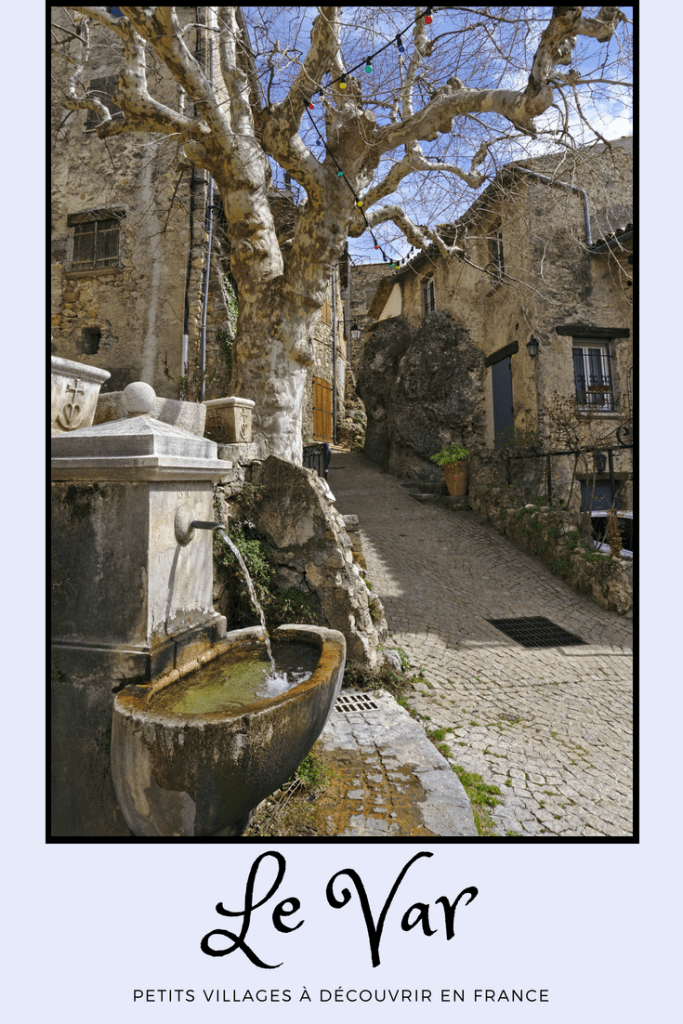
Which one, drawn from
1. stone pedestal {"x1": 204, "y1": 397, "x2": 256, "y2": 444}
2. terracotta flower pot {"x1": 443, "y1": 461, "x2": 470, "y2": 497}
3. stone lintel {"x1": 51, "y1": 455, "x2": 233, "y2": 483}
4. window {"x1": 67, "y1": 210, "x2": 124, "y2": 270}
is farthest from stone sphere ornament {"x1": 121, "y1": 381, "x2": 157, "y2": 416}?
window {"x1": 67, "y1": 210, "x2": 124, "y2": 270}

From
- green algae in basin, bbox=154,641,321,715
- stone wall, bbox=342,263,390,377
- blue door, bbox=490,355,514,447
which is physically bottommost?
green algae in basin, bbox=154,641,321,715

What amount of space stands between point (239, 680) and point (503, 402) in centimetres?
986

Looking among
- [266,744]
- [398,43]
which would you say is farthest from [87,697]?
[398,43]

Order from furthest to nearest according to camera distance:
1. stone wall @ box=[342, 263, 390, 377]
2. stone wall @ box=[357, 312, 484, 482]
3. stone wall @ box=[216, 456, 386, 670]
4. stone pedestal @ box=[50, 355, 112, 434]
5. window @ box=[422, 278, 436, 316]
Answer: stone wall @ box=[342, 263, 390, 377], window @ box=[422, 278, 436, 316], stone wall @ box=[357, 312, 484, 482], stone wall @ box=[216, 456, 386, 670], stone pedestal @ box=[50, 355, 112, 434]

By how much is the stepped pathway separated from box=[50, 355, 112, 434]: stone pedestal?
2724 millimetres

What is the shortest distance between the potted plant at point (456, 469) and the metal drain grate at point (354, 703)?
7.10 metres

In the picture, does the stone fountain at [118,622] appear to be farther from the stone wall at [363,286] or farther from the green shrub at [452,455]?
the stone wall at [363,286]

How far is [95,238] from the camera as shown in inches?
388

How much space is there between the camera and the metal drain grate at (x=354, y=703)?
3.58 m

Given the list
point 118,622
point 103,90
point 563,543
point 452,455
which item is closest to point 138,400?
point 118,622

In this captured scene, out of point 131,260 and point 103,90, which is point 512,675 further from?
point 103,90

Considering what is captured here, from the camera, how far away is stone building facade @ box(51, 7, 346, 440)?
31.4ft

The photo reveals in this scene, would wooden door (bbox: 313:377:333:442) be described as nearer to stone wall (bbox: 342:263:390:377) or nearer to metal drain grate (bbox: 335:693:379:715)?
stone wall (bbox: 342:263:390:377)

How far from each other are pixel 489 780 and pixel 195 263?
945 cm
